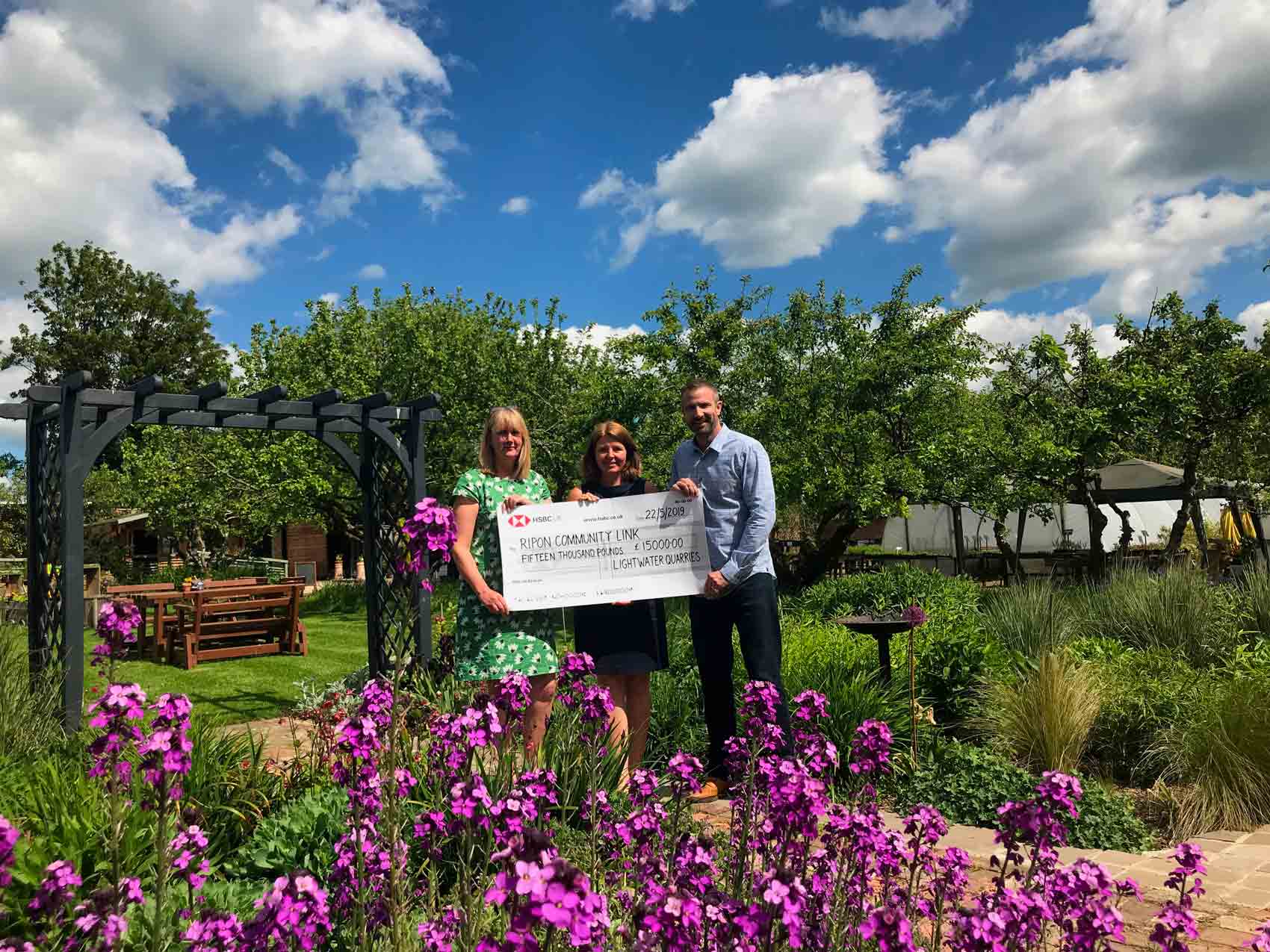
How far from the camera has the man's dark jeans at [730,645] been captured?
178 inches

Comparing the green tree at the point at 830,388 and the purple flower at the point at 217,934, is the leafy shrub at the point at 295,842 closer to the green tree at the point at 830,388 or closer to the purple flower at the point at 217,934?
the purple flower at the point at 217,934

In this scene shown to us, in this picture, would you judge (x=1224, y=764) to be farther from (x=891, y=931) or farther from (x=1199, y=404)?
(x=1199, y=404)

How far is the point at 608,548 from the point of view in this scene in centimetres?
464

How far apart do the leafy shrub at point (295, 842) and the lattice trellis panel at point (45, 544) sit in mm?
Answer: 3966

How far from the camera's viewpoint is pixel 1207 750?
4.85m

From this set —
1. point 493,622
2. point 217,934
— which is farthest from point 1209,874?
point 217,934

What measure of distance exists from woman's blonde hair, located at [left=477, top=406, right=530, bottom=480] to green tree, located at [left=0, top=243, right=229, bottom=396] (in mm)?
39314

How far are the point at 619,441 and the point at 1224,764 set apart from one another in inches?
146

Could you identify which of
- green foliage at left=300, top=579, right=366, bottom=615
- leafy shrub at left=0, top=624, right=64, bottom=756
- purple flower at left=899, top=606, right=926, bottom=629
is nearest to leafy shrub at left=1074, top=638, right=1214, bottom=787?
purple flower at left=899, top=606, right=926, bottom=629

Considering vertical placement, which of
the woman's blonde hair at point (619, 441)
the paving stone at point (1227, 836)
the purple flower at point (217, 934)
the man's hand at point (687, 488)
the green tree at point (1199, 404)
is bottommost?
the paving stone at point (1227, 836)

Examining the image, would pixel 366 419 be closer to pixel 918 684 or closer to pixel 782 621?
pixel 782 621

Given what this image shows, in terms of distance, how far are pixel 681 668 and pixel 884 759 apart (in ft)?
12.7

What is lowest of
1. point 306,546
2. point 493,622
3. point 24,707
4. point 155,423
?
point 24,707

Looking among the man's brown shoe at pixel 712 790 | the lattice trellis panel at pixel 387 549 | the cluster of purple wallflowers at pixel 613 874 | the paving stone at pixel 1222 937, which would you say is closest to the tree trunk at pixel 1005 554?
the lattice trellis panel at pixel 387 549
